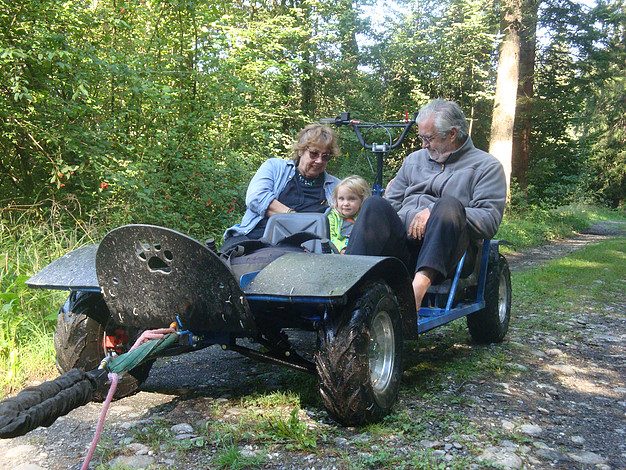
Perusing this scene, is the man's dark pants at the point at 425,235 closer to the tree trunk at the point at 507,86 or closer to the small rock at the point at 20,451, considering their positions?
the small rock at the point at 20,451

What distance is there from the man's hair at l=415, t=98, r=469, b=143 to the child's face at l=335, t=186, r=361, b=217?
0.77 meters

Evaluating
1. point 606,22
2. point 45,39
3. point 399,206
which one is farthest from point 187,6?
point 606,22

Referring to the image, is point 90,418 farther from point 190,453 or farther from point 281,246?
point 281,246

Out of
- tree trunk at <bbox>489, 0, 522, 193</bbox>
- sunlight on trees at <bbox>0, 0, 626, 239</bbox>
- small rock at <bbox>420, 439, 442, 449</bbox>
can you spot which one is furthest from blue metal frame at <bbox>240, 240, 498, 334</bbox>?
tree trunk at <bbox>489, 0, 522, 193</bbox>

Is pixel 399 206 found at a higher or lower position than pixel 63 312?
higher

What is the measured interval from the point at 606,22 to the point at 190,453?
19.0 m

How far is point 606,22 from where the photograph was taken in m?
17.9

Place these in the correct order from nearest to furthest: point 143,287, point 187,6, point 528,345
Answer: point 143,287 < point 528,345 < point 187,6

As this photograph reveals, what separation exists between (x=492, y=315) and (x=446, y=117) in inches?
60.8

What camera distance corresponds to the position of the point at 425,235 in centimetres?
371

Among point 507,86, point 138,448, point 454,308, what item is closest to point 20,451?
point 138,448

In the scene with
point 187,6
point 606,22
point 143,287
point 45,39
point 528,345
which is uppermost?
point 606,22

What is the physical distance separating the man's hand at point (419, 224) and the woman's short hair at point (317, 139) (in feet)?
2.93

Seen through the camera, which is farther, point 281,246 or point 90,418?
point 281,246
